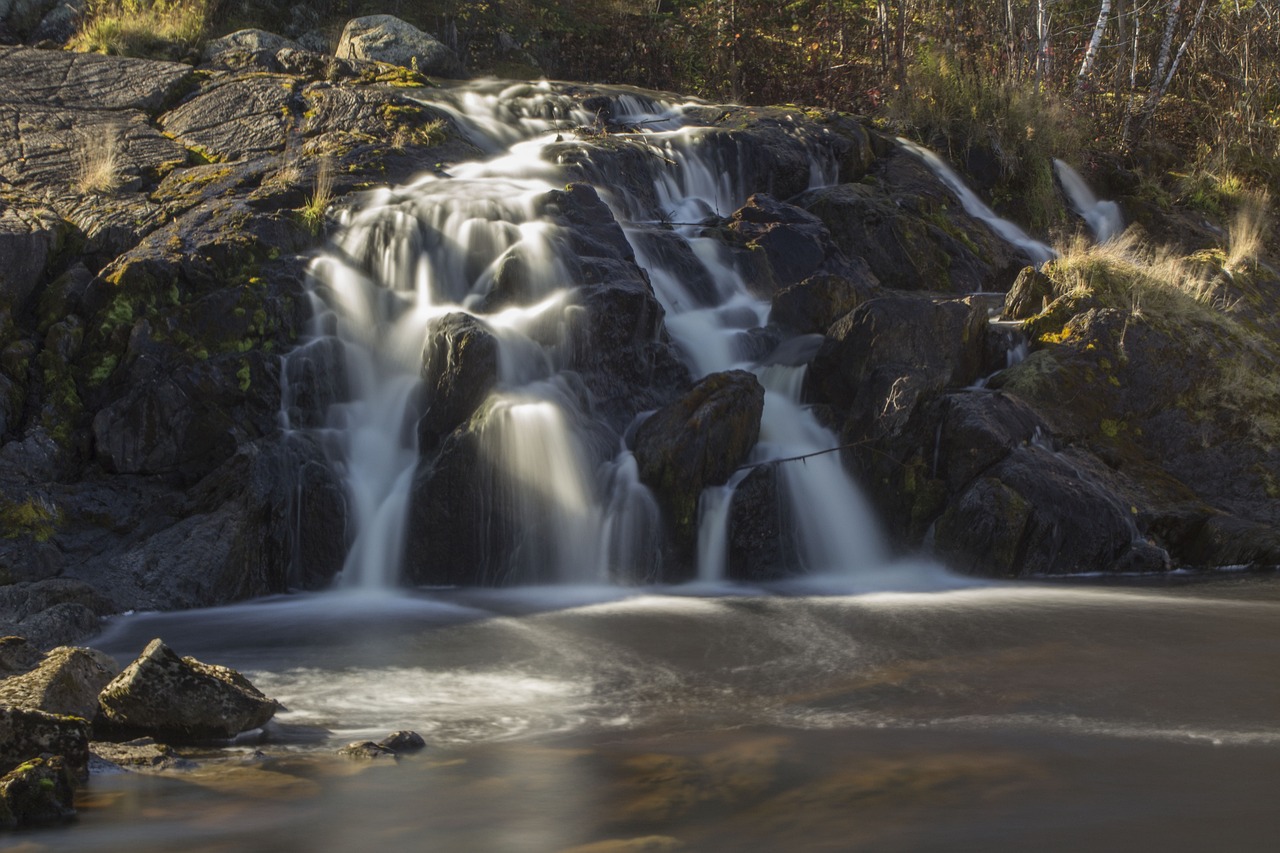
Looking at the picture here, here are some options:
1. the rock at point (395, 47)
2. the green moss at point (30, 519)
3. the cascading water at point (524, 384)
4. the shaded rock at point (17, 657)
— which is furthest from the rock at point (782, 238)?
the shaded rock at point (17, 657)

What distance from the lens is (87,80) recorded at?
45.5ft

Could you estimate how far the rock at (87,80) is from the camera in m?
13.4

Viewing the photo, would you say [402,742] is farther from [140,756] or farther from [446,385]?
[446,385]

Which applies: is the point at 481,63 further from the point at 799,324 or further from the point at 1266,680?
the point at 1266,680

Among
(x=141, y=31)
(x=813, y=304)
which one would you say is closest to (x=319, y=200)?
(x=813, y=304)

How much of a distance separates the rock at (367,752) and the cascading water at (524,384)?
389 cm

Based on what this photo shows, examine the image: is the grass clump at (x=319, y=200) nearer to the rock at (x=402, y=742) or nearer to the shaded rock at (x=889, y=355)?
the shaded rock at (x=889, y=355)

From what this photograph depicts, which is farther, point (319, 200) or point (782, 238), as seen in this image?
point (782, 238)

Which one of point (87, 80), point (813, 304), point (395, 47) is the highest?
point (395, 47)

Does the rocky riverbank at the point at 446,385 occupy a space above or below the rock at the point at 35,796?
above

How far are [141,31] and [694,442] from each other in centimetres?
1029

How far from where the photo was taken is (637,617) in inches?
320

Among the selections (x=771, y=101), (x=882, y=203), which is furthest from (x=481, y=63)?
(x=882, y=203)

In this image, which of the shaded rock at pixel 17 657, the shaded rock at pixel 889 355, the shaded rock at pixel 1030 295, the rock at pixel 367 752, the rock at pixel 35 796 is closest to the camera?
the rock at pixel 35 796
